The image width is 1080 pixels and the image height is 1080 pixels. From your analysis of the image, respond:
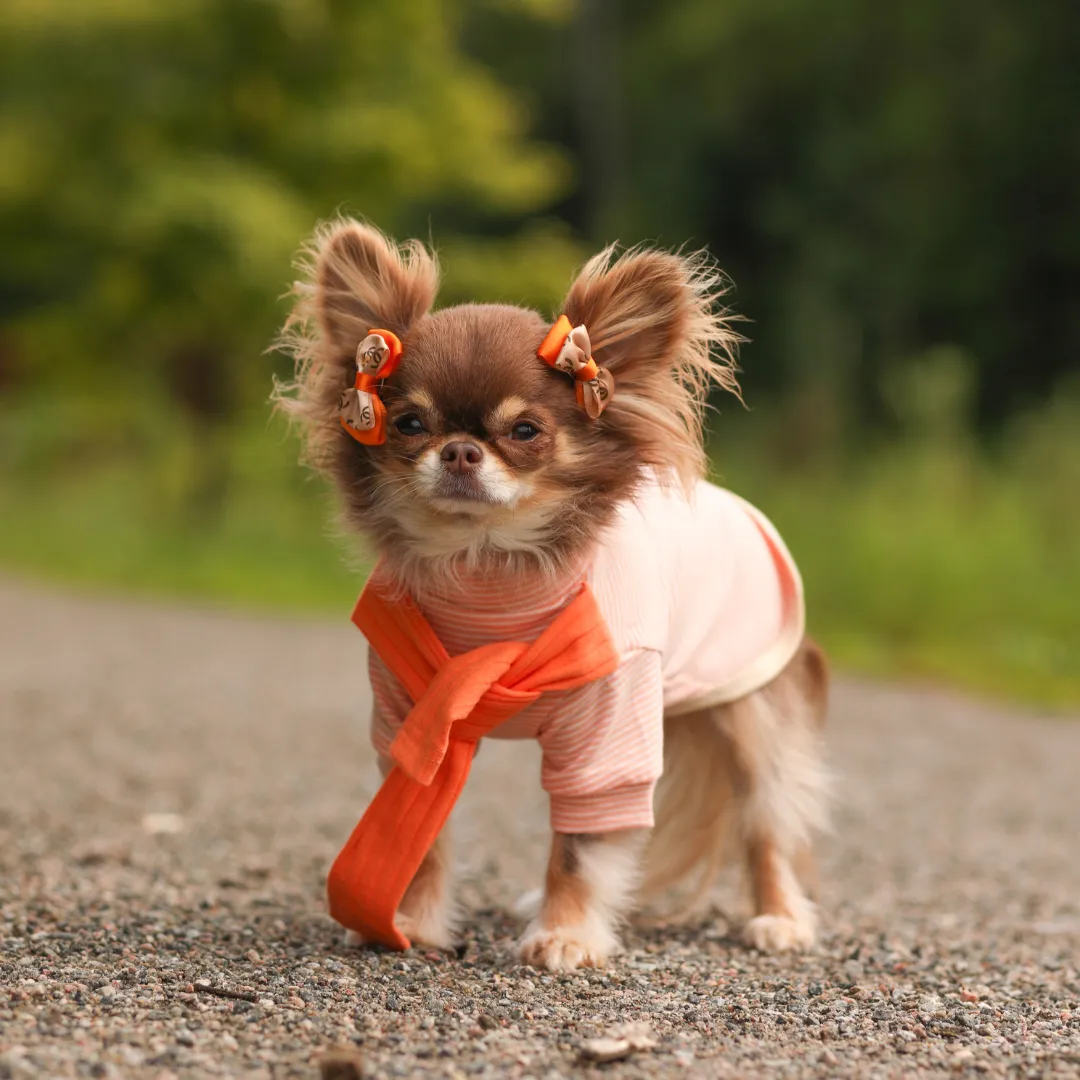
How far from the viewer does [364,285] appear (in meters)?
3.71

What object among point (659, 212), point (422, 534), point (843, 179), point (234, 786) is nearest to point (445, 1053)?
point (422, 534)

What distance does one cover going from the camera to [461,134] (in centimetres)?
1639

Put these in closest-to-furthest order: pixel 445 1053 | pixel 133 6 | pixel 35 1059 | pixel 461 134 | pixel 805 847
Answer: pixel 35 1059
pixel 445 1053
pixel 805 847
pixel 133 6
pixel 461 134

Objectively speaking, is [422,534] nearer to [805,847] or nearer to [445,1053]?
[445,1053]

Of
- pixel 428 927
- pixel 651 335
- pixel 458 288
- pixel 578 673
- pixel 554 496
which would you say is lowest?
pixel 428 927

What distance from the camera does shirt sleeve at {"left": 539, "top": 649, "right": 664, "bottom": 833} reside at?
3621mm

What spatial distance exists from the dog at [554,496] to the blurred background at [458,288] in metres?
0.43

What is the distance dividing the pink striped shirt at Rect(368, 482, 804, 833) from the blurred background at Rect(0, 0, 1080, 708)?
45cm

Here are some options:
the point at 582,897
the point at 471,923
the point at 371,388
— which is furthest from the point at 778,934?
the point at 371,388

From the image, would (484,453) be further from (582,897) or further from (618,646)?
(582,897)

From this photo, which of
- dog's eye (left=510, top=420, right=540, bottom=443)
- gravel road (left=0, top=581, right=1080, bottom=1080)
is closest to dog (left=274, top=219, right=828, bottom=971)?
dog's eye (left=510, top=420, right=540, bottom=443)

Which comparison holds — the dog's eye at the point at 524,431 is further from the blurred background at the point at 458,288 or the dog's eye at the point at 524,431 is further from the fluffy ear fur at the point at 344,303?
the blurred background at the point at 458,288

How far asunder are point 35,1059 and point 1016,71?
25813mm

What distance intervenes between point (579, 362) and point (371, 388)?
49cm
